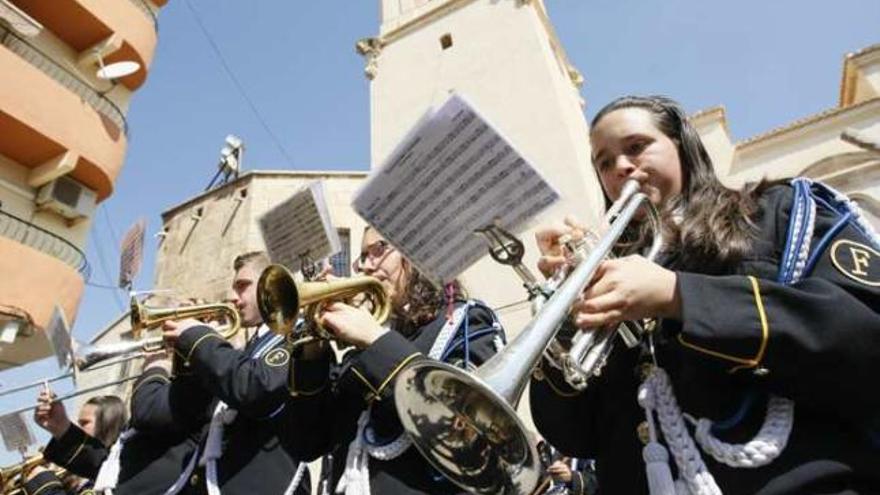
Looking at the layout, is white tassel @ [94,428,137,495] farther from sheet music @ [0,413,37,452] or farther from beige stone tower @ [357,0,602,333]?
beige stone tower @ [357,0,602,333]

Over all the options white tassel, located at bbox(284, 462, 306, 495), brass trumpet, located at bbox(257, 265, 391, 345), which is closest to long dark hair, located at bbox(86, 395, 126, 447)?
white tassel, located at bbox(284, 462, 306, 495)

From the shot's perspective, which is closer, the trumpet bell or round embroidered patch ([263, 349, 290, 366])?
the trumpet bell

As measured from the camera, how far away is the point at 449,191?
2.02 meters

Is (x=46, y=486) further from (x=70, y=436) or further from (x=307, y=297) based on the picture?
(x=307, y=297)

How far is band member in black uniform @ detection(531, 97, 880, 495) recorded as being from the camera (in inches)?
43.5

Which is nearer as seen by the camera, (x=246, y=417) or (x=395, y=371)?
(x=395, y=371)

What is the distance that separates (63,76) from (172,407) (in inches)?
440

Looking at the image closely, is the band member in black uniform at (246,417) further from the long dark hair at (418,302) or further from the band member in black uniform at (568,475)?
the band member in black uniform at (568,475)

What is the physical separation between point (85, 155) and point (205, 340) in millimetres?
10598

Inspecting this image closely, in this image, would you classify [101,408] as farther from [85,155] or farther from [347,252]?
[347,252]

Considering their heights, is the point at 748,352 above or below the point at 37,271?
below

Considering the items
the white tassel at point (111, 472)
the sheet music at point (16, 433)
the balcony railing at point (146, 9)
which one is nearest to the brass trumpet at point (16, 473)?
the sheet music at point (16, 433)

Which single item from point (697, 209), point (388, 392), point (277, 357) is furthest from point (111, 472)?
point (697, 209)

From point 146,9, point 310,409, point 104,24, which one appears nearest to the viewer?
point 310,409
